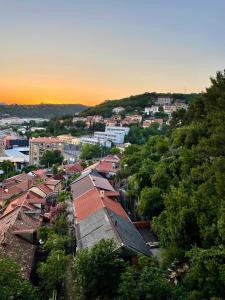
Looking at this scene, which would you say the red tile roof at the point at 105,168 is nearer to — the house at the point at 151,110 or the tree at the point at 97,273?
the tree at the point at 97,273

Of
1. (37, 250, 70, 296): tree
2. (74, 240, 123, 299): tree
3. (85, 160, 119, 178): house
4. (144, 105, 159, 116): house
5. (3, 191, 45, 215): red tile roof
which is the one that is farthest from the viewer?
(144, 105, 159, 116): house

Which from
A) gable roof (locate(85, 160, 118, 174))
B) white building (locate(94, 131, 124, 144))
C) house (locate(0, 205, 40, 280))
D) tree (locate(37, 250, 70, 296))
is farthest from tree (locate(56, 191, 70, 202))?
white building (locate(94, 131, 124, 144))

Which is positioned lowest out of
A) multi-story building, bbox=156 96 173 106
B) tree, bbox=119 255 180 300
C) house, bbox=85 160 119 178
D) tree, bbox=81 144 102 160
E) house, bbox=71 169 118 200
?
tree, bbox=81 144 102 160

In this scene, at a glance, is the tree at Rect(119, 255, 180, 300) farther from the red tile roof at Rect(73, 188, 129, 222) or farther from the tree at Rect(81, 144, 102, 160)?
the tree at Rect(81, 144, 102, 160)

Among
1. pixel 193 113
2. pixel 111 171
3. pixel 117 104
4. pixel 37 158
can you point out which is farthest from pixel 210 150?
pixel 117 104

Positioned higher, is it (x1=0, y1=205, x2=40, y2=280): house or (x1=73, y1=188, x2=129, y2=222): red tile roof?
(x1=73, y1=188, x2=129, y2=222): red tile roof

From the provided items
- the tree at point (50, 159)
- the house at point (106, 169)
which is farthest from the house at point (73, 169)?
the tree at point (50, 159)

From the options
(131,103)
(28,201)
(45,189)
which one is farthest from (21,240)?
(131,103)
